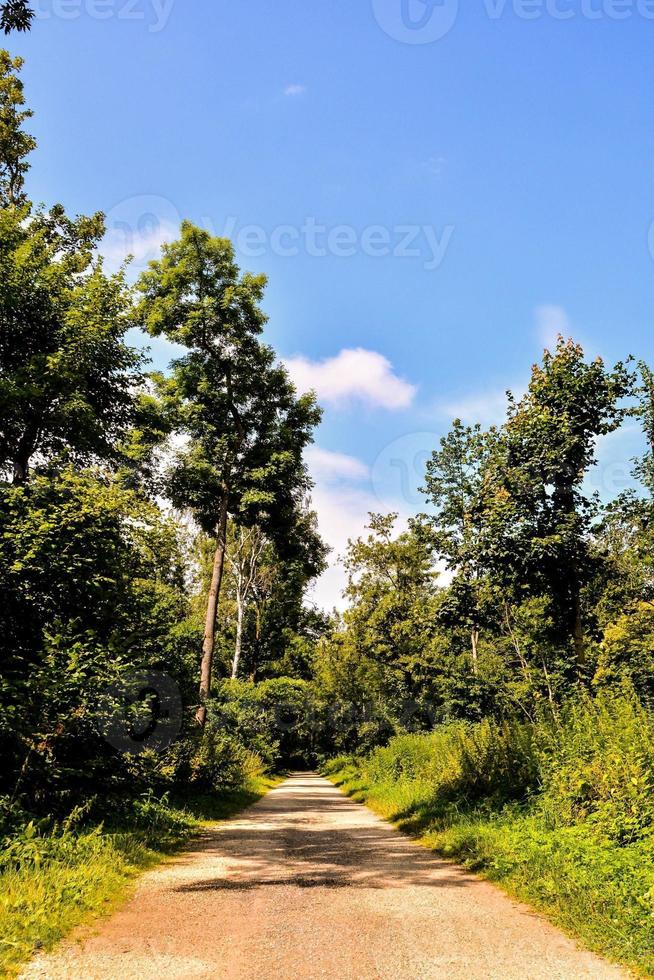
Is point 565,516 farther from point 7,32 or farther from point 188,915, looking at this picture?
point 7,32

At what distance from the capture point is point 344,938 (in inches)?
201

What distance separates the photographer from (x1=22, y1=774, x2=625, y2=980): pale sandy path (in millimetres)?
4414

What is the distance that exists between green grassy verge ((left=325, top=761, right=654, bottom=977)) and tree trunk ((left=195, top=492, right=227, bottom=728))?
7.83 m

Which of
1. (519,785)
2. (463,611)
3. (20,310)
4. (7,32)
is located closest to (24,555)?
(20,310)

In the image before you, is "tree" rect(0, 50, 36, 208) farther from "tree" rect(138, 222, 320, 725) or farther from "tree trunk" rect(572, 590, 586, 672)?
"tree trunk" rect(572, 590, 586, 672)

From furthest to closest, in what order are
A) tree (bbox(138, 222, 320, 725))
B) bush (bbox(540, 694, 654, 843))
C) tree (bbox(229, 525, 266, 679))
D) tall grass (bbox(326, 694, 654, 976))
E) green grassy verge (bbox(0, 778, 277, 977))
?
tree (bbox(229, 525, 266, 679)), tree (bbox(138, 222, 320, 725)), bush (bbox(540, 694, 654, 843)), tall grass (bbox(326, 694, 654, 976)), green grassy verge (bbox(0, 778, 277, 977))

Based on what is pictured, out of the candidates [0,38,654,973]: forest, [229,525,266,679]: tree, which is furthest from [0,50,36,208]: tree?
[229,525,266,679]: tree

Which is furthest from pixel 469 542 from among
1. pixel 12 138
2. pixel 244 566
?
pixel 244 566

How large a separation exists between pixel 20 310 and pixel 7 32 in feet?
17.7

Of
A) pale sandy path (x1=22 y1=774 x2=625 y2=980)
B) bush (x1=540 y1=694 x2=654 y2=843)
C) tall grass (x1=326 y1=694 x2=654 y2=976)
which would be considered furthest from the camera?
bush (x1=540 y1=694 x2=654 y2=843)

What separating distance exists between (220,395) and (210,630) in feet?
24.8

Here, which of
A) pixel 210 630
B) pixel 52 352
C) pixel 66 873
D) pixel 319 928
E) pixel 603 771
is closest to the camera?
pixel 319 928

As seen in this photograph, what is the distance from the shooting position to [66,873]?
6.25 meters

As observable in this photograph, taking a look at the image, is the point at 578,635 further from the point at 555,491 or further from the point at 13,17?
the point at 13,17
